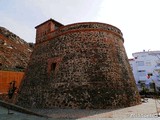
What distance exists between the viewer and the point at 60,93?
9406 millimetres

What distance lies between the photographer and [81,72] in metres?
9.64

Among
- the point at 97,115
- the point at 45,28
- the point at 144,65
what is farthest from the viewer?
the point at 144,65

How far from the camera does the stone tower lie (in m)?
9.04

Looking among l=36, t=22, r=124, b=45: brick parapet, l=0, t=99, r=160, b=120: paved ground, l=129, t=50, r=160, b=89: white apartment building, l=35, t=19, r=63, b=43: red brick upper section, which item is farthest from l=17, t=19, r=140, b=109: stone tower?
l=129, t=50, r=160, b=89: white apartment building

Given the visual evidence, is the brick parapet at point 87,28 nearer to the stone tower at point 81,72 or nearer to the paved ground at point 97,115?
the stone tower at point 81,72

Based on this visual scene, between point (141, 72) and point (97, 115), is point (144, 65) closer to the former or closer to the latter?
point (141, 72)

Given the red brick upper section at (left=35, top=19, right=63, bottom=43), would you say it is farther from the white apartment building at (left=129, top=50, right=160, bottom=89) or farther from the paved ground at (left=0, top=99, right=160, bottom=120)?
the white apartment building at (left=129, top=50, right=160, bottom=89)

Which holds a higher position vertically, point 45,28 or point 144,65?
point 45,28

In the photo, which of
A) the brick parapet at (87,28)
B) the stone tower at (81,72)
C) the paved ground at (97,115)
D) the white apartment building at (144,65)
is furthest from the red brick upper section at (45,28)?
the white apartment building at (144,65)

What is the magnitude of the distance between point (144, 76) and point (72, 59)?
25113 mm

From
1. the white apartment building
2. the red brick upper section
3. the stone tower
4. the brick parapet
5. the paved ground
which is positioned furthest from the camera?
the white apartment building

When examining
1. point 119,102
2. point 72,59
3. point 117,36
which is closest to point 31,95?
point 72,59

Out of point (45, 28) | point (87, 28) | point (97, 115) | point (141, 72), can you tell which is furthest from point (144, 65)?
point (97, 115)

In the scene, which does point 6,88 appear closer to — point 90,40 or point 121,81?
point 90,40
